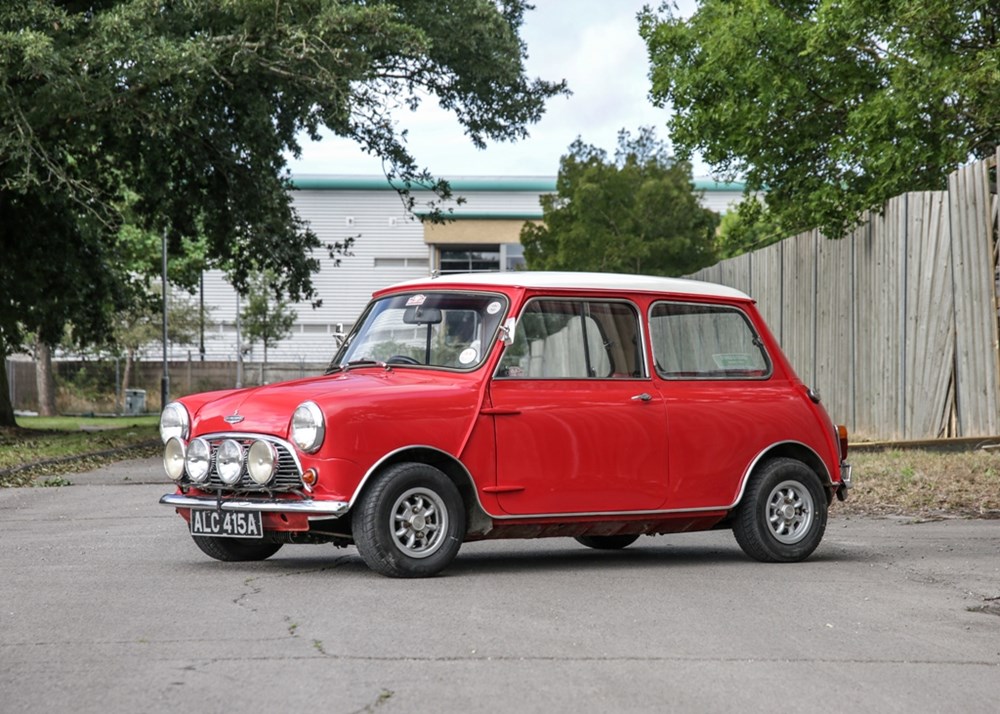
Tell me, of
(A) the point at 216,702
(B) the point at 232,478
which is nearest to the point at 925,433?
(B) the point at 232,478

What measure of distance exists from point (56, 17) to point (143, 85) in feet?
4.94

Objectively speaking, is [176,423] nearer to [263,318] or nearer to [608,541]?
[608,541]

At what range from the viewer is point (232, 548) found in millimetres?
9930

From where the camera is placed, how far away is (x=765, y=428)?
33.6 feet

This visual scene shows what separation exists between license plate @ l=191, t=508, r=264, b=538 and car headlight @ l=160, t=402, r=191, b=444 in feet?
1.61

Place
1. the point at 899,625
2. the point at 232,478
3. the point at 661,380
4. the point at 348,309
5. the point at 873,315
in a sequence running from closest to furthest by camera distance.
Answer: the point at 899,625 → the point at 232,478 → the point at 661,380 → the point at 873,315 → the point at 348,309

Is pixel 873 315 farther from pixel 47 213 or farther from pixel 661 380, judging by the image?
pixel 47 213

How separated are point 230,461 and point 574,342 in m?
2.29

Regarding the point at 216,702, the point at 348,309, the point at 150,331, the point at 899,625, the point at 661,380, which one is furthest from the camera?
the point at 348,309

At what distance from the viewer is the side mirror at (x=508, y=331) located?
9344 millimetres

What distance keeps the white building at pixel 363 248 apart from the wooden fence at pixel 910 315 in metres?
50.8

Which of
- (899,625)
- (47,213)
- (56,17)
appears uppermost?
(56,17)

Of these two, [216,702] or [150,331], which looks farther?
[150,331]

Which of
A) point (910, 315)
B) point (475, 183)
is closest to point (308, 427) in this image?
point (910, 315)
